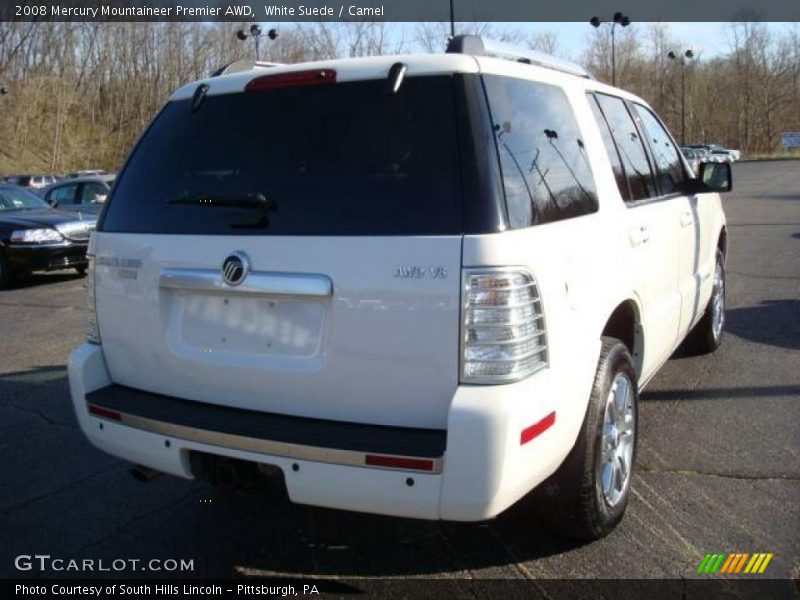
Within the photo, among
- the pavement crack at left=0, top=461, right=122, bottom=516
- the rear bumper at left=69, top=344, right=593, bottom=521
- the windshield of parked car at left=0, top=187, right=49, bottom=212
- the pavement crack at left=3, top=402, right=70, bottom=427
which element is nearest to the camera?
the rear bumper at left=69, top=344, right=593, bottom=521

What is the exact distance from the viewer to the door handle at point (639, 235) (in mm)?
3581

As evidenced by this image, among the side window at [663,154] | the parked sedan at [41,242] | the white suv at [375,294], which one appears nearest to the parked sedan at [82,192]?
the parked sedan at [41,242]

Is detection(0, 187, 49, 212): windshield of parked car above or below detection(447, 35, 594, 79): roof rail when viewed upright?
below

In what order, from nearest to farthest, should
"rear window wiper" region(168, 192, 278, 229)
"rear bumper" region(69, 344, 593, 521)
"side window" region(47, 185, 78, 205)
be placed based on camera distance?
"rear bumper" region(69, 344, 593, 521) → "rear window wiper" region(168, 192, 278, 229) → "side window" region(47, 185, 78, 205)

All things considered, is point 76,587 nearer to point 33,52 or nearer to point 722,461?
point 722,461

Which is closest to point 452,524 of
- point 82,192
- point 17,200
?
point 17,200

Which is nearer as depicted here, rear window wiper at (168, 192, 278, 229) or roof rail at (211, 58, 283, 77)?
rear window wiper at (168, 192, 278, 229)

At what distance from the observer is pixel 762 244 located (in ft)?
40.9

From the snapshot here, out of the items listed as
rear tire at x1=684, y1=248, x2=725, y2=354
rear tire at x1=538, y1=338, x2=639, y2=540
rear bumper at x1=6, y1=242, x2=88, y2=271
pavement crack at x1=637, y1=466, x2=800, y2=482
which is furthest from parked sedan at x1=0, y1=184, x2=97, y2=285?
rear tire at x1=538, y1=338, x2=639, y2=540

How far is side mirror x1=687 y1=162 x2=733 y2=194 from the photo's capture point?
16.4ft

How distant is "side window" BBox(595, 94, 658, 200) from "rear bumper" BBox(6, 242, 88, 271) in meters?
9.69

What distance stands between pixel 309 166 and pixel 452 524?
1.76 meters

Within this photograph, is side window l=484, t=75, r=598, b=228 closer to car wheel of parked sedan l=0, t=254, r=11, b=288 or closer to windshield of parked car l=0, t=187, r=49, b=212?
car wheel of parked sedan l=0, t=254, r=11, b=288

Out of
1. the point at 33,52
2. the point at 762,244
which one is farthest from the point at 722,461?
the point at 33,52
